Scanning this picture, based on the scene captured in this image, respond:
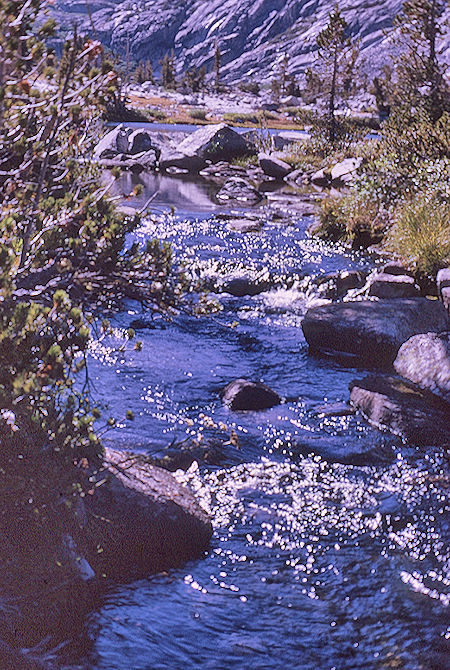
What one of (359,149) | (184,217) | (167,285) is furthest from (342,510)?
(359,149)

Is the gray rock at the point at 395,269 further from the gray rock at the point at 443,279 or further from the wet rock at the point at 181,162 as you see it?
the wet rock at the point at 181,162

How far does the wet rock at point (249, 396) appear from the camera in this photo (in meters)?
7.96

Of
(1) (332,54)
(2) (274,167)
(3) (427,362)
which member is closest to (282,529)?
→ (3) (427,362)

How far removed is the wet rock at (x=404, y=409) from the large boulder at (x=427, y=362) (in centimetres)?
14

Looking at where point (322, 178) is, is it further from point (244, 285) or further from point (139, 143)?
point (244, 285)

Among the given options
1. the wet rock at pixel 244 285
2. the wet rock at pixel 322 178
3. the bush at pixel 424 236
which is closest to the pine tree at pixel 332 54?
the wet rock at pixel 322 178

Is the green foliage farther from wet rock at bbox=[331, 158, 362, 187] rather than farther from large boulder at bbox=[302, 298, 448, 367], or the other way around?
wet rock at bbox=[331, 158, 362, 187]

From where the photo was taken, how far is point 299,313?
39.3ft

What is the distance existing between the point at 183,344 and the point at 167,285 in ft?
17.5

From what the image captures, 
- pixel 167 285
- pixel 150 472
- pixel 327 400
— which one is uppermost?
pixel 167 285

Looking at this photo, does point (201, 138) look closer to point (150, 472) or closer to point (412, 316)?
point (412, 316)

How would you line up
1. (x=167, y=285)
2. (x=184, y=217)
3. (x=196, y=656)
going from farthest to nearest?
1. (x=184, y=217)
2. (x=167, y=285)
3. (x=196, y=656)

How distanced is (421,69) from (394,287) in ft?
39.0

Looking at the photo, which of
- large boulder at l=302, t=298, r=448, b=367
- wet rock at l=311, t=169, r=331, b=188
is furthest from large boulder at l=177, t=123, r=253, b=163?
large boulder at l=302, t=298, r=448, b=367
